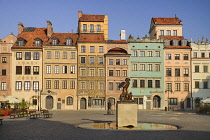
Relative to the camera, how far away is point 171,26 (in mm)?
69312

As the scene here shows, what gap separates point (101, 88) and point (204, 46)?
71.8ft

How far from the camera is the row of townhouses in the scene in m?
61.2

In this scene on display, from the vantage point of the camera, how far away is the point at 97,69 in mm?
62312

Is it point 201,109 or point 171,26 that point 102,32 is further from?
point 201,109

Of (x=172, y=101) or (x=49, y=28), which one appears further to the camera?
(x=49, y=28)

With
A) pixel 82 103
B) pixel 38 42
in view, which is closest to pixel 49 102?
→ pixel 82 103

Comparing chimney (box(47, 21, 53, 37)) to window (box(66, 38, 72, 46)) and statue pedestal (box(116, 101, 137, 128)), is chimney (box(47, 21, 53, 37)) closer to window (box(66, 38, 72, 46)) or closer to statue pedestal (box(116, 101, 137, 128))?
window (box(66, 38, 72, 46))

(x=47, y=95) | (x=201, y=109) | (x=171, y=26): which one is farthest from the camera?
(x=171, y=26)

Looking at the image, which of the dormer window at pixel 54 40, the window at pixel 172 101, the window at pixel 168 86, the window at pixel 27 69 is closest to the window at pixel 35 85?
the window at pixel 27 69

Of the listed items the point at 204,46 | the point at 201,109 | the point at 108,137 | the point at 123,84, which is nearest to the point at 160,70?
the point at 204,46

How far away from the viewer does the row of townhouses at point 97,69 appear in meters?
61.2

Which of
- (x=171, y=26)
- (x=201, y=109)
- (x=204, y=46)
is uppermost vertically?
(x=171, y=26)

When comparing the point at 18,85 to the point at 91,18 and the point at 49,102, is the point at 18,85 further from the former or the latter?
the point at 91,18

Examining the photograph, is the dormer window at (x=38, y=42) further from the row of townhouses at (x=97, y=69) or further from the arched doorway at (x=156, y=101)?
the arched doorway at (x=156, y=101)
